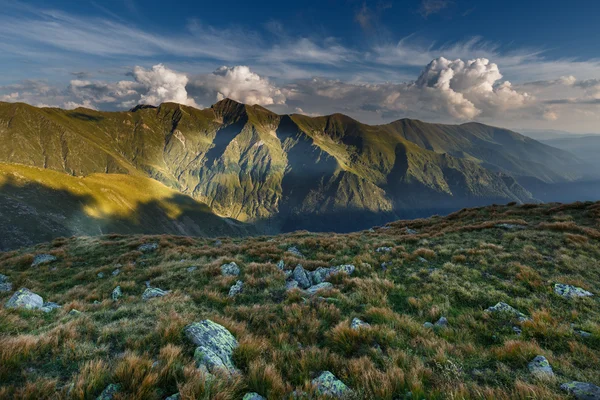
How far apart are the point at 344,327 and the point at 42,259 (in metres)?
25.6

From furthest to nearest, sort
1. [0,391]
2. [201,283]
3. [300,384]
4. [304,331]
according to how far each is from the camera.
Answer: [201,283]
[304,331]
[300,384]
[0,391]

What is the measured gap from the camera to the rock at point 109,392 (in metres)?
3.96

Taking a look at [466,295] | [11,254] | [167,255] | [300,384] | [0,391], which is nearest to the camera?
[0,391]

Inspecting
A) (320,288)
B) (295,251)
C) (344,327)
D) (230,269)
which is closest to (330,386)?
(344,327)

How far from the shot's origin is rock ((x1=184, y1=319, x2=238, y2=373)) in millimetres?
5180

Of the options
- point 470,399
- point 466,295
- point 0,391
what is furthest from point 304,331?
point 466,295

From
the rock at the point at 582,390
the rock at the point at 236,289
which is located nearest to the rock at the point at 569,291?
the rock at the point at 582,390

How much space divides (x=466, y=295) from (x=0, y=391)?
12.7 metres

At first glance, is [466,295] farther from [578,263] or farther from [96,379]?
[96,379]

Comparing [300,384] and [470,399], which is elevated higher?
[470,399]

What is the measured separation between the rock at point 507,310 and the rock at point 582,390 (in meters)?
3.68

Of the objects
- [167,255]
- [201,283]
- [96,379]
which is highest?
[96,379]

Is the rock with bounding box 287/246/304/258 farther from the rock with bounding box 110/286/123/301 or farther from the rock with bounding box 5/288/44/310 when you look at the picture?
the rock with bounding box 5/288/44/310

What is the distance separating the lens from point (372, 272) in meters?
13.5
